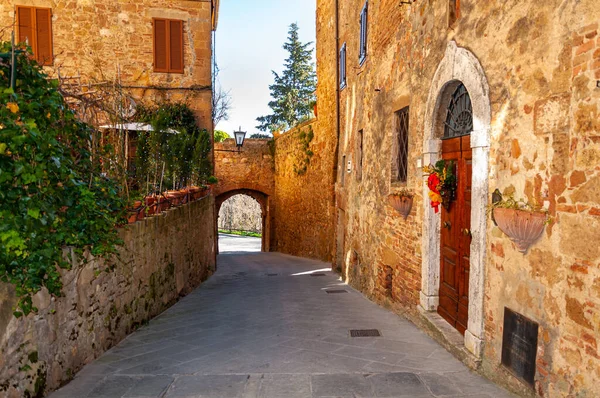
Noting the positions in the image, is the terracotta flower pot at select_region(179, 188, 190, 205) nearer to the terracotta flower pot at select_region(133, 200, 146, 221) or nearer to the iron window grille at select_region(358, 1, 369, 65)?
the terracotta flower pot at select_region(133, 200, 146, 221)

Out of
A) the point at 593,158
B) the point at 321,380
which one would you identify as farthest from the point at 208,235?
the point at 593,158

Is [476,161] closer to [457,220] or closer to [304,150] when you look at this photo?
[457,220]

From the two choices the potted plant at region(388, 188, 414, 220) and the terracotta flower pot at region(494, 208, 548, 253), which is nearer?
the terracotta flower pot at region(494, 208, 548, 253)

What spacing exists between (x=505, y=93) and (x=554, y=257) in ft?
4.26

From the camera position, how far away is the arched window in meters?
4.23

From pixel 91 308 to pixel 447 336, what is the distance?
3.35 meters

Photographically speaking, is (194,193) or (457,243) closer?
(457,243)

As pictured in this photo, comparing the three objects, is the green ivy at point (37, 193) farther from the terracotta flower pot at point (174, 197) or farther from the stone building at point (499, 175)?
the stone building at point (499, 175)

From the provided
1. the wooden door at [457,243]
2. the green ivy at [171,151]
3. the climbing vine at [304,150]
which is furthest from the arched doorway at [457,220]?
the climbing vine at [304,150]

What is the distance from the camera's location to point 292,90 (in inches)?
1254

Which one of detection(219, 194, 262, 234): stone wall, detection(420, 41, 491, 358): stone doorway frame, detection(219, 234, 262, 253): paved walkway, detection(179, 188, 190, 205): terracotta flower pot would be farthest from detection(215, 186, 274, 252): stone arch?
detection(420, 41, 491, 358): stone doorway frame

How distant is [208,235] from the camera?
1089 centimetres

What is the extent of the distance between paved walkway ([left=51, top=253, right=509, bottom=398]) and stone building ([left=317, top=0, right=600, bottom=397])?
0.39 meters

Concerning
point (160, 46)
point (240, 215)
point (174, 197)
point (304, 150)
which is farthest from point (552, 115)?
point (240, 215)
